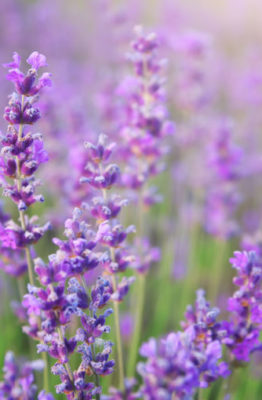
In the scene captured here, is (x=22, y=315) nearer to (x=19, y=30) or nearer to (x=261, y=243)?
(x=261, y=243)

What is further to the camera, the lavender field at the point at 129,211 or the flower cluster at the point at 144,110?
the flower cluster at the point at 144,110

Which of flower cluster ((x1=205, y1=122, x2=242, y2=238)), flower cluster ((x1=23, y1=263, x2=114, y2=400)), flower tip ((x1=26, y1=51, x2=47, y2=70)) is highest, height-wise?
flower cluster ((x1=205, y1=122, x2=242, y2=238))

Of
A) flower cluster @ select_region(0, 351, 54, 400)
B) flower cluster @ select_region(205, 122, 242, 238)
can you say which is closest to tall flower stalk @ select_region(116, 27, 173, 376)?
flower cluster @ select_region(205, 122, 242, 238)

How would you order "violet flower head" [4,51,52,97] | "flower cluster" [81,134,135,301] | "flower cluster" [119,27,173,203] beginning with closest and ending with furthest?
1. "violet flower head" [4,51,52,97]
2. "flower cluster" [81,134,135,301]
3. "flower cluster" [119,27,173,203]

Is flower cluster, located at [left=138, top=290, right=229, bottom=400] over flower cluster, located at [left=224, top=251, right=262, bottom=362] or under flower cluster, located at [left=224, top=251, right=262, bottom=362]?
under

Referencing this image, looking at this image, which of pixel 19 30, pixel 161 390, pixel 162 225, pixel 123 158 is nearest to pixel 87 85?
pixel 19 30

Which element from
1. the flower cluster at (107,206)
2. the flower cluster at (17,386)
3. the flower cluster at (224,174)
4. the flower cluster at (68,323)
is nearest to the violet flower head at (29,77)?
the flower cluster at (107,206)

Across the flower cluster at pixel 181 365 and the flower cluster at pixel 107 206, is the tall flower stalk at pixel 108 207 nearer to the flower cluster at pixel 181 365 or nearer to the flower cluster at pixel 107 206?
the flower cluster at pixel 107 206

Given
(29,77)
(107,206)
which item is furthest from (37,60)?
(107,206)

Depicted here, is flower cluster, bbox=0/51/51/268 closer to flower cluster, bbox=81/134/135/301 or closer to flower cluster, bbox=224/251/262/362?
flower cluster, bbox=81/134/135/301
